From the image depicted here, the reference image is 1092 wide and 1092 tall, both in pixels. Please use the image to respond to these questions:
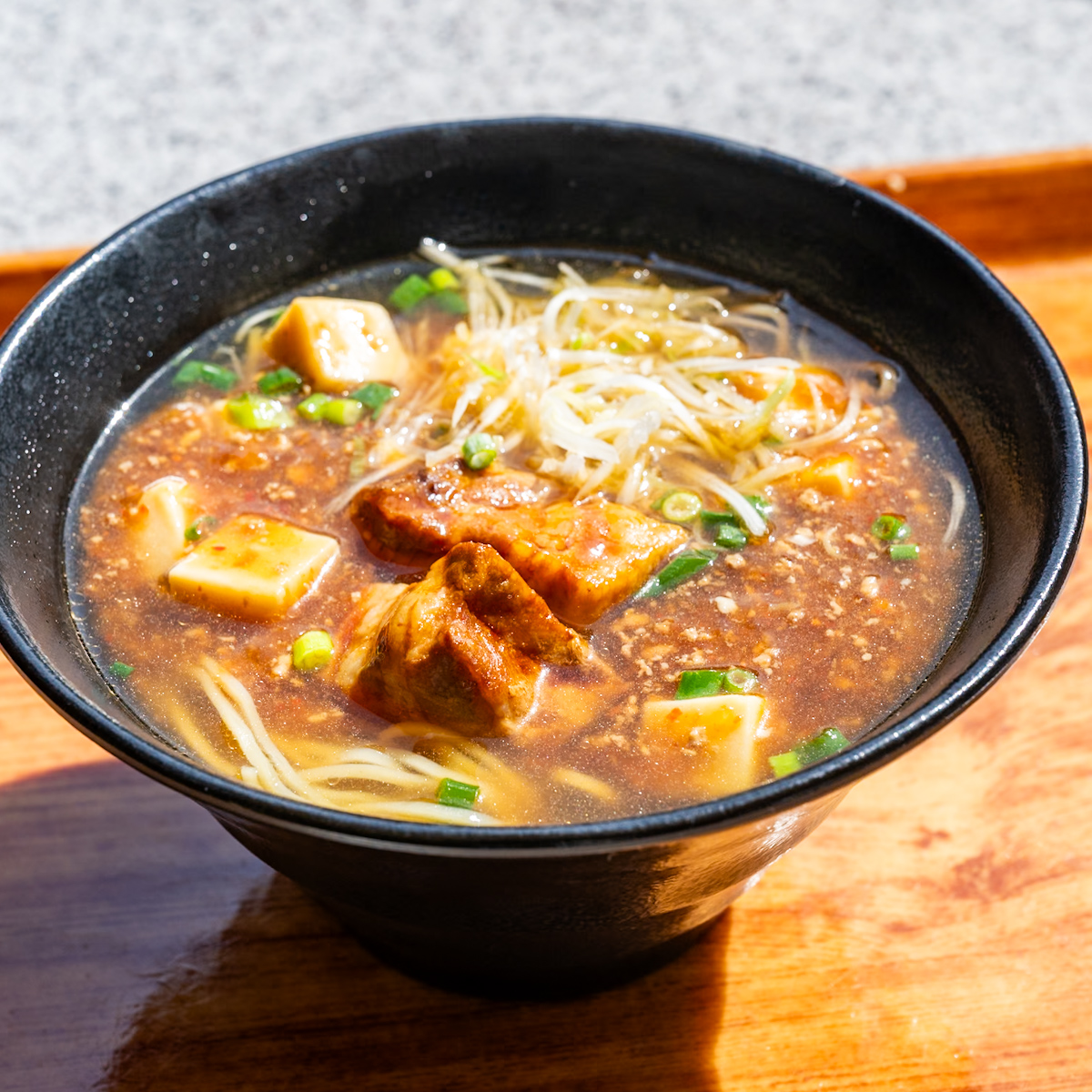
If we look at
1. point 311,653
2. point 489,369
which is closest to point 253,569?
point 311,653

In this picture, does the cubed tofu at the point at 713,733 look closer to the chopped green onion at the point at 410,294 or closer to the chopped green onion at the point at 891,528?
the chopped green onion at the point at 891,528

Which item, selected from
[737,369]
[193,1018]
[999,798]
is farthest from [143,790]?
[999,798]

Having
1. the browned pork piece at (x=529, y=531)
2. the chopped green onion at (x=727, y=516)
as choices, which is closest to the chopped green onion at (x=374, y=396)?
the browned pork piece at (x=529, y=531)

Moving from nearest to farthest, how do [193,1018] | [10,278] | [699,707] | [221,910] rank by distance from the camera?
[699,707] < [193,1018] < [221,910] < [10,278]

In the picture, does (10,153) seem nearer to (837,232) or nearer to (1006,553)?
(837,232)

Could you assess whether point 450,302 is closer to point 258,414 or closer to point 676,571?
point 258,414
